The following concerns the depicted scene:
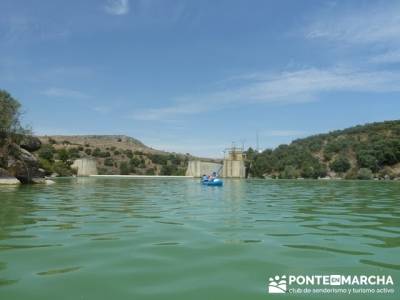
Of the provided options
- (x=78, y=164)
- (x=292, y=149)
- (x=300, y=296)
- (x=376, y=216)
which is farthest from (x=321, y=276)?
(x=292, y=149)

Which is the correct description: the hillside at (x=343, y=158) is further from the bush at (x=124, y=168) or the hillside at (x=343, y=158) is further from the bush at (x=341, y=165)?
the bush at (x=124, y=168)

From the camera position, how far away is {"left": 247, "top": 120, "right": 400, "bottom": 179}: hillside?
503 ft

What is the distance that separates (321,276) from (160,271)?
120 inches

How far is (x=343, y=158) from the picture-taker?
6344 inches

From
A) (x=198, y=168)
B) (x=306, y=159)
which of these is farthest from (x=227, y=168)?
(x=306, y=159)

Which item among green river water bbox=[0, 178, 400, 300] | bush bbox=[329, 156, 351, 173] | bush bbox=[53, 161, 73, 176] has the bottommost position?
green river water bbox=[0, 178, 400, 300]

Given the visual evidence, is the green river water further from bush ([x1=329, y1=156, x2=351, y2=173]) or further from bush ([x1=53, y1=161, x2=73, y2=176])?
bush ([x1=329, y1=156, x2=351, y2=173])

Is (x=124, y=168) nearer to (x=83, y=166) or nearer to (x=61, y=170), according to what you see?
(x=83, y=166)

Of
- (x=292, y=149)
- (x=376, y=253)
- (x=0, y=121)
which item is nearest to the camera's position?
(x=376, y=253)

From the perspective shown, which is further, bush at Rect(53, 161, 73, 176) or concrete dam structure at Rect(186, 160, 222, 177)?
concrete dam structure at Rect(186, 160, 222, 177)

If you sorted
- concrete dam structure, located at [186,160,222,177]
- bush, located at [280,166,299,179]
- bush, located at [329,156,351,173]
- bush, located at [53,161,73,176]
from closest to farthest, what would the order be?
1. bush, located at [53,161,73,176]
2. bush, located at [329,156,351,173]
3. bush, located at [280,166,299,179]
4. concrete dam structure, located at [186,160,222,177]

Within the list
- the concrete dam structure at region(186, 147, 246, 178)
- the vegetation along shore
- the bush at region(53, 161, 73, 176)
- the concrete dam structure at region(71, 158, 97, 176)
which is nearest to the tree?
the vegetation along shore

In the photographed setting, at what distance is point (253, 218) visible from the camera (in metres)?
18.9

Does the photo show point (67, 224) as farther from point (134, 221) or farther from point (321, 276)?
point (321, 276)
